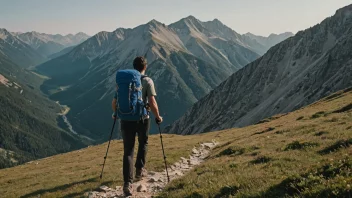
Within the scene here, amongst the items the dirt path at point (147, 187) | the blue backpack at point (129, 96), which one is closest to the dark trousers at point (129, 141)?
the blue backpack at point (129, 96)

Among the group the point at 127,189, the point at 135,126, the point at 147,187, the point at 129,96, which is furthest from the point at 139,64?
the point at 147,187

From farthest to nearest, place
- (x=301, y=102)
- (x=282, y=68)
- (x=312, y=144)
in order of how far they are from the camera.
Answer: (x=282, y=68)
(x=301, y=102)
(x=312, y=144)

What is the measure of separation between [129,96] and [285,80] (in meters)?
150

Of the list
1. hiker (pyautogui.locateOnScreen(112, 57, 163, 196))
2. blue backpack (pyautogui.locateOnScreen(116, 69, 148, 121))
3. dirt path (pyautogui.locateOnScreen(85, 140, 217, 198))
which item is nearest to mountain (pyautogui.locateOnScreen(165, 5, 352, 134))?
dirt path (pyautogui.locateOnScreen(85, 140, 217, 198))

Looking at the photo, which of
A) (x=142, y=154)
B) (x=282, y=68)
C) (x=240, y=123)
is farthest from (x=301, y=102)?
(x=142, y=154)

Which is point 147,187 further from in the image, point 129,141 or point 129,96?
point 129,96

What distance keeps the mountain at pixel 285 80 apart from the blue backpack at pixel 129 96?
344 feet

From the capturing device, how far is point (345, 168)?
10586 mm

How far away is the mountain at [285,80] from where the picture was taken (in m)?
124

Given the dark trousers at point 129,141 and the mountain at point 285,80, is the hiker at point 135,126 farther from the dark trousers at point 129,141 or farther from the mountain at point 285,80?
the mountain at point 285,80

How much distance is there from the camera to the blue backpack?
1455 cm

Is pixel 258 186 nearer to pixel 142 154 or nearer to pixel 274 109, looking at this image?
pixel 142 154

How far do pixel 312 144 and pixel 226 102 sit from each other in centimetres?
15971

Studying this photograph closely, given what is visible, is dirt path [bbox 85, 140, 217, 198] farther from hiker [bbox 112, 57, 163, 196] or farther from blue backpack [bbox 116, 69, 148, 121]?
blue backpack [bbox 116, 69, 148, 121]
